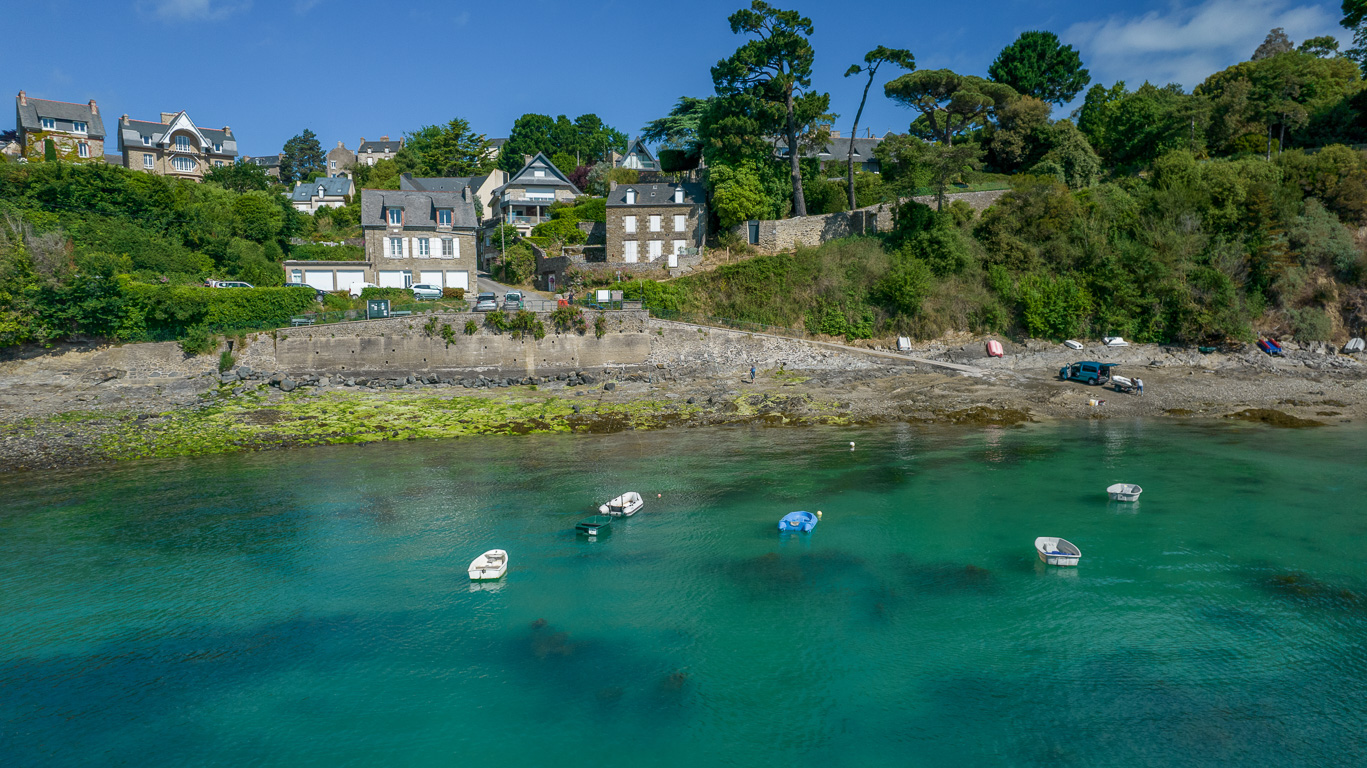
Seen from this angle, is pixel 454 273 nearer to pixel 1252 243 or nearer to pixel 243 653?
pixel 243 653

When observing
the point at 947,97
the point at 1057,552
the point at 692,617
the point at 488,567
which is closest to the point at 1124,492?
the point at 1057,552

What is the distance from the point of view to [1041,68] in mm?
54094

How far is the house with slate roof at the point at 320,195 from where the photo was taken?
75938 millimetres

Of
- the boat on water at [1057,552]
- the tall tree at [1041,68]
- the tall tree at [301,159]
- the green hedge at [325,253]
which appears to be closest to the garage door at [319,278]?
the green hedge at [325,253]

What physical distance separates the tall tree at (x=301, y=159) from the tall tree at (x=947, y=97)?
88311 millimetres

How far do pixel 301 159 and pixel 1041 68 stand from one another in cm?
10062

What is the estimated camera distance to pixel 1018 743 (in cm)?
1073

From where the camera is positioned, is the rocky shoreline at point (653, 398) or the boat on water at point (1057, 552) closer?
the boat on water at point (1057, 552)

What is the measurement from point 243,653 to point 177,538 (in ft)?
22.2

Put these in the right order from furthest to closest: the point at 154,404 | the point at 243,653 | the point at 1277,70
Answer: the point at 1277,70 < the point at 154,404 < the point at 243,653

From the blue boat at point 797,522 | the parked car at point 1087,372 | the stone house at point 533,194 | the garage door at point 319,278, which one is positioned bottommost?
the blue boat at point 797,522

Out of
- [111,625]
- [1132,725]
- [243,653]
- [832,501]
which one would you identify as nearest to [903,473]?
[832,501]

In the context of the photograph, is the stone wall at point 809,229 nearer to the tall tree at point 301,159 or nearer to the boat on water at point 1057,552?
the boat on water at point 1057,552

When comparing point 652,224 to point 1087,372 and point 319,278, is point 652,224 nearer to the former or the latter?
point 319,278
